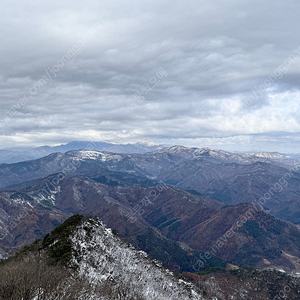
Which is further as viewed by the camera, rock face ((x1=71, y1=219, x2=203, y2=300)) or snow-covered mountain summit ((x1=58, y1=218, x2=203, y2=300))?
rock face ((x1=71, y1=219, x2=203, y2=300))

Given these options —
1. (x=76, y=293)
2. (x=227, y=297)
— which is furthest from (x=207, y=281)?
(x=76, y=293)

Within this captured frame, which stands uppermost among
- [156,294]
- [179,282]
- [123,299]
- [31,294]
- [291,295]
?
[31,294]

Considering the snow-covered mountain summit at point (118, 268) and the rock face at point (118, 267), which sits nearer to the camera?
the snow-covered mountain summit at point (118, 268)

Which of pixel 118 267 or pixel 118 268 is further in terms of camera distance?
pixel 118 267

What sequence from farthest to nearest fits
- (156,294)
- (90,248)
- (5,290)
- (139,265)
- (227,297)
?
1. (227,297)
2. (139,265)
3. (90,248)
4. (156,294)
5. (5,290)

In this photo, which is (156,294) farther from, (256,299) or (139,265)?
(256,299)

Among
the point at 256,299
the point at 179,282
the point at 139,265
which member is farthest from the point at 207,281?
the point at 139,265

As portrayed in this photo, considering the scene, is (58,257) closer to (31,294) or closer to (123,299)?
(123,299)

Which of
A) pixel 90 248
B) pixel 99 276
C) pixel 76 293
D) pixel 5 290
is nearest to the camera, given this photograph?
pixel 5 290

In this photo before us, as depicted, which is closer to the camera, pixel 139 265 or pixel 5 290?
pixel 5 290

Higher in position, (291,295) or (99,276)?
(99,276)
